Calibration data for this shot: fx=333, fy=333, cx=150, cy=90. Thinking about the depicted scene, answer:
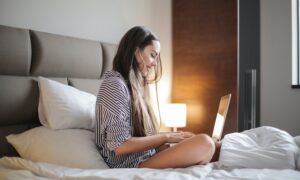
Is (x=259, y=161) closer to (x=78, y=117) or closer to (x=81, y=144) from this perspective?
(x=81, y=144)

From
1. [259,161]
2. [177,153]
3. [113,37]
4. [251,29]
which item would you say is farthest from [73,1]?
[251,29]

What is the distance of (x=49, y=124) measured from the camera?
5.48ft

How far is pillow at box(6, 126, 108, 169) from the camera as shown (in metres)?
1.46

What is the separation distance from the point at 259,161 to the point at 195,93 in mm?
2058

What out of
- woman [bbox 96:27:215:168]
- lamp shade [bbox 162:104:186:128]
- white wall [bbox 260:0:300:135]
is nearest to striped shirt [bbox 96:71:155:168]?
woman [bbox 96:27:215:168]

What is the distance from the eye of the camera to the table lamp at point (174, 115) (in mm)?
3059

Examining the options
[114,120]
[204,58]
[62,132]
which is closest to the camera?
[114,120]

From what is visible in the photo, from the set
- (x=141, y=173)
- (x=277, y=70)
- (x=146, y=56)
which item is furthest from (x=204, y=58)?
(x=141, y=173)

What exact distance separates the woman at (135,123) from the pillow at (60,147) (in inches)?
3.2

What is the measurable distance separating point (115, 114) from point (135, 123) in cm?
20

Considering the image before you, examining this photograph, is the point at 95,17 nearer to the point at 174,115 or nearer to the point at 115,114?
the point at 174,115

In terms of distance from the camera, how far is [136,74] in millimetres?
1766

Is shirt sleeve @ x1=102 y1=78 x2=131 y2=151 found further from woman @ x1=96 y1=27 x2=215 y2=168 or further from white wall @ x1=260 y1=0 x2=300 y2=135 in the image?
white wall @ x1=260 y1=0 x2=300 y2=135

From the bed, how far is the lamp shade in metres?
1.06
